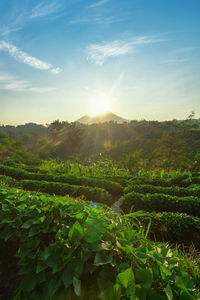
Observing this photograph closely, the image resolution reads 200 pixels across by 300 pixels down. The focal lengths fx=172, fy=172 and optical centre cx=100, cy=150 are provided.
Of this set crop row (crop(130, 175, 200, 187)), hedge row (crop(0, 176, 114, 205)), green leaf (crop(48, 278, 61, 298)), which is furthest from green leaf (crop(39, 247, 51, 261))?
crop row (crop(130, 175, 200, 187))

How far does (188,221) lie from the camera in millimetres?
3744

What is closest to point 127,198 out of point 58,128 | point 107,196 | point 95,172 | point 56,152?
point 107,196

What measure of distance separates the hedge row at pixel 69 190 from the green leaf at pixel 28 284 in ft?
14.1

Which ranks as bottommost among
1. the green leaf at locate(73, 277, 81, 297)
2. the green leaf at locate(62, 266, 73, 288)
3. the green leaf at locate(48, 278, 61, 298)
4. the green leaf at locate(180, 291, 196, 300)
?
the green leaf at locate(48, 278, 61, 298)

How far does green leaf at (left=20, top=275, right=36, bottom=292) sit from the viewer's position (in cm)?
107

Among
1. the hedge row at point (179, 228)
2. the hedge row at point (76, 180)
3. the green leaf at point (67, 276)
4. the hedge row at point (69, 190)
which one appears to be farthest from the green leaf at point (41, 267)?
the hedge row at point (76, 180)

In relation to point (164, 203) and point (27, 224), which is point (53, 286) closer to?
point (27, 224)

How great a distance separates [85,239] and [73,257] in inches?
4.9

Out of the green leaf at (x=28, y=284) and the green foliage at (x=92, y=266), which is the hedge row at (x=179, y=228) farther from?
the green leaf at (x=28, y=284)

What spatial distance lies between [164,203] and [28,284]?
464cm

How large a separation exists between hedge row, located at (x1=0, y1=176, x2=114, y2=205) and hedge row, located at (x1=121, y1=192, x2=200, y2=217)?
81cm

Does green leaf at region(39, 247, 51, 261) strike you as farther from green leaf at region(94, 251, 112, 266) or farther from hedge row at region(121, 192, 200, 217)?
hedge row at region(121, 192, 200, 217)

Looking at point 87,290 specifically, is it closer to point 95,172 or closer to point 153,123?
point 95,172

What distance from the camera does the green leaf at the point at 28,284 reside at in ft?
3.51
